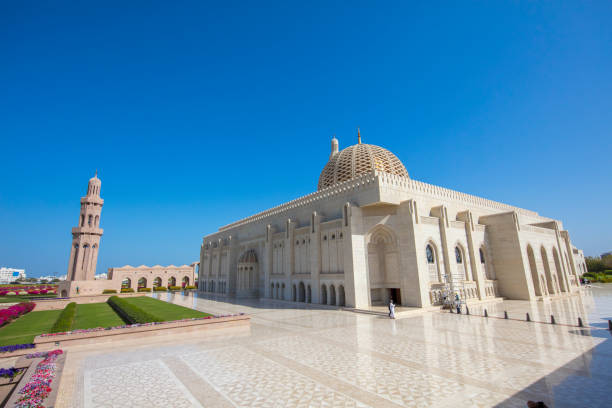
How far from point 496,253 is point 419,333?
681 inches

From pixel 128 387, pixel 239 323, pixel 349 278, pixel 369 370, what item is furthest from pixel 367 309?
pixel 128 387

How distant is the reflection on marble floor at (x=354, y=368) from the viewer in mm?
6258

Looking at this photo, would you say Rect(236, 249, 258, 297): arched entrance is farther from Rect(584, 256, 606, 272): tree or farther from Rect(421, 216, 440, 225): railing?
Rect(584, 256, 606, 272): tree

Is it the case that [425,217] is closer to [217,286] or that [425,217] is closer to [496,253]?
[496,253]

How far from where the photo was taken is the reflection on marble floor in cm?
626

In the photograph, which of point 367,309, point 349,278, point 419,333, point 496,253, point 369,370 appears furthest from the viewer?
point 496,253

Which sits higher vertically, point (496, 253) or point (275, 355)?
→ point (496, 253)

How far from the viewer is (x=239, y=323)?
14492 millimetres

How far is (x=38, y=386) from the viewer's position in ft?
20.3

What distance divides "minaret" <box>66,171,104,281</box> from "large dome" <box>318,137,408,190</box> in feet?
113

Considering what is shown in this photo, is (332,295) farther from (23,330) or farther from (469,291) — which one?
(23,330)

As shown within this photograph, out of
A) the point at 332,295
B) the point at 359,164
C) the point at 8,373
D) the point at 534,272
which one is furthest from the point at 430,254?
the point at 8,373

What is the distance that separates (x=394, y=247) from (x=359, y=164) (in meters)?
9.85

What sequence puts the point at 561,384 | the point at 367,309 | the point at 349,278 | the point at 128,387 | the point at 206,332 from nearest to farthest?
the point at 561,384
the point at 128,387
the point at 206,332
the point at 367,309
the point at 349,278
